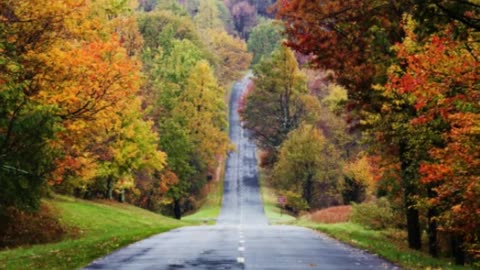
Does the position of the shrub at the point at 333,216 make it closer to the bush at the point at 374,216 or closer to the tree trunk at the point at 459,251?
the bush at the point at 374,216

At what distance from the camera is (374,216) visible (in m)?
37.4

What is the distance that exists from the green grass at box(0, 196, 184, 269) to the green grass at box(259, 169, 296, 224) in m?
14.7

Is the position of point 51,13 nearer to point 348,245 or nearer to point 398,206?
point 348,245

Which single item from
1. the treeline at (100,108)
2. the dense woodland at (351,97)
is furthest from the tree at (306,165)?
the dense woodland at (351,97)

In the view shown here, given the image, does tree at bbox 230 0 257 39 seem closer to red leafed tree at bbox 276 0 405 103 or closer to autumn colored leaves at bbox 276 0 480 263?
autumn colored leaves at bbox 276 0 480 263

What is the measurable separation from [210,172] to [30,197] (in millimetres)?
58873

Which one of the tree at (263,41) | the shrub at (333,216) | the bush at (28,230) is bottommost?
the bush at (28,230)

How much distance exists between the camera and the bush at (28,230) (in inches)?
1120

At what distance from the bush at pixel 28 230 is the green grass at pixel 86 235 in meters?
0.96

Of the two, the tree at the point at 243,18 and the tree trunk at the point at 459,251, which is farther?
the tree at the point at 243,18

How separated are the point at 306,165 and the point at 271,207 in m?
8.37

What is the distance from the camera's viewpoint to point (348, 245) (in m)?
23.3

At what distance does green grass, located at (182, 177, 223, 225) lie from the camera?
59.2 meters

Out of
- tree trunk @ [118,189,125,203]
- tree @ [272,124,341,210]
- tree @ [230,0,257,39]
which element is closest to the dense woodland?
tree trunk @ [118,189,125,203]
